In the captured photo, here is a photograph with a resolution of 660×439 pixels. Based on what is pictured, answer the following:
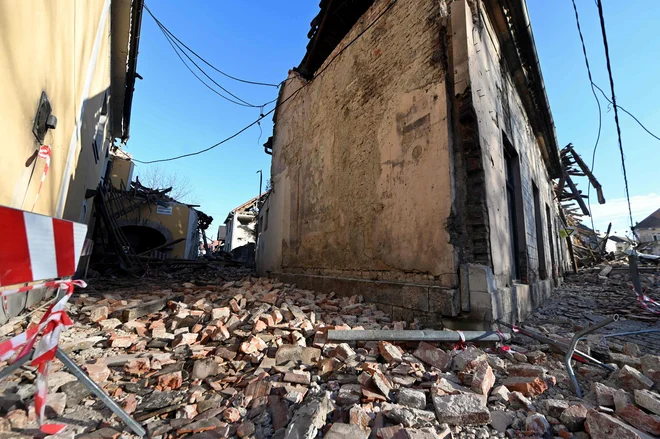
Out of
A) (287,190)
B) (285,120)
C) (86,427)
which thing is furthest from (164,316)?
(285,120)

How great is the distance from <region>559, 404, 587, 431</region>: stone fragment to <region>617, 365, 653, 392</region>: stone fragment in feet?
2.14

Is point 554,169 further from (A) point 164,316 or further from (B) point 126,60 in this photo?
(B) point 126,60

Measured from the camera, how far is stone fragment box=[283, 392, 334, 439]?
152 centimetres

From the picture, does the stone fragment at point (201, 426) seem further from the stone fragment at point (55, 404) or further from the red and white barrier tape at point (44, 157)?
the red and white barrier tape at point (44, 157)

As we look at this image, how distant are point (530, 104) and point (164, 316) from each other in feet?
32.0

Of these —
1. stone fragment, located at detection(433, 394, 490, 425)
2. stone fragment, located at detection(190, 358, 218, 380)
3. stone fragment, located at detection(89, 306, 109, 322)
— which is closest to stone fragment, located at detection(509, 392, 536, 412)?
stone fragment, located at detection(433, 394, 490, 425)

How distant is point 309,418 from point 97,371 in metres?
1.74

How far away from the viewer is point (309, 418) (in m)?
1.61

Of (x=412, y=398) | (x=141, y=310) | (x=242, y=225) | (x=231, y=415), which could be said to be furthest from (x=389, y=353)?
(x=242, y=225)

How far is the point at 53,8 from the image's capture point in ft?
8.91

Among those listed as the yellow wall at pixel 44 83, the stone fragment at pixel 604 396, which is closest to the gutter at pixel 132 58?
the yellow wall at pixel 44 83

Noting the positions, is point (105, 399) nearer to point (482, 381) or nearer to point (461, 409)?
point (461, 409)

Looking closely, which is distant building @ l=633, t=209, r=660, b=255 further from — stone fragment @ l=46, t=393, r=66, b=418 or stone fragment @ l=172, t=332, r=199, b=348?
stone fragment @ l=46, t=393, r=66, b=418

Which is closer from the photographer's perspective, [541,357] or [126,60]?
[541,357]
